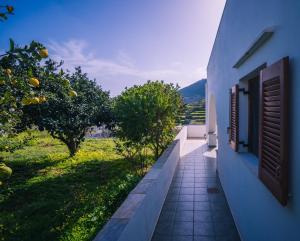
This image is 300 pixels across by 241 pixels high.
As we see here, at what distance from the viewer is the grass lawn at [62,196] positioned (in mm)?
4918

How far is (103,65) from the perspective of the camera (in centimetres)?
1541

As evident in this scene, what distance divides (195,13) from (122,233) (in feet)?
20.0

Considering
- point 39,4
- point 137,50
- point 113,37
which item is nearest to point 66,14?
point 39,4

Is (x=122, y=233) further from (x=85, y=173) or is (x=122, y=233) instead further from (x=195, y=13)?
(x=85, y=173)

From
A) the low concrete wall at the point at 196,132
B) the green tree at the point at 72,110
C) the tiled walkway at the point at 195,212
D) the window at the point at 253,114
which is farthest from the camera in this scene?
the low concrete wall at the point at 196,132

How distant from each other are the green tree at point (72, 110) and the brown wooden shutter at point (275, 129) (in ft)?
19.0

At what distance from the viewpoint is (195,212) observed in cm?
551

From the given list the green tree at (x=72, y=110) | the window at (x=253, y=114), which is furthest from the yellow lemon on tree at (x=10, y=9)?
the green tree at (x=72, y=110)

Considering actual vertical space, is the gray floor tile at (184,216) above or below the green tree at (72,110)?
below

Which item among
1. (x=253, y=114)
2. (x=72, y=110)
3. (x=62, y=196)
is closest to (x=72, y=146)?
(x=72, y=110)

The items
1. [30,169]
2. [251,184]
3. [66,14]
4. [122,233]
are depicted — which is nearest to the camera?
[122,233]

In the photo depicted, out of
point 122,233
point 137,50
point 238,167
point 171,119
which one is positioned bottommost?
point 122,233

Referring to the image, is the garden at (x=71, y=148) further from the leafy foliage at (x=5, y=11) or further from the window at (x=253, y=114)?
the window at (x=253, y=114)

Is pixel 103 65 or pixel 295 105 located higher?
pixel 103 65
